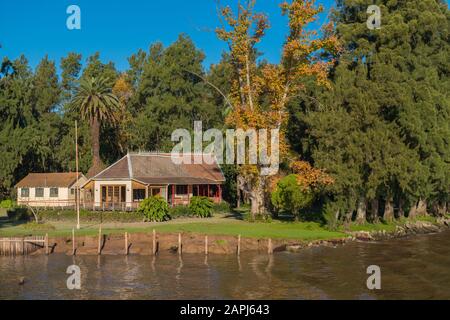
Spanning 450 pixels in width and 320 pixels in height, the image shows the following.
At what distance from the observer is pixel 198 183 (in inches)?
2571

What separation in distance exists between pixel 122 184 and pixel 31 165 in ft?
108

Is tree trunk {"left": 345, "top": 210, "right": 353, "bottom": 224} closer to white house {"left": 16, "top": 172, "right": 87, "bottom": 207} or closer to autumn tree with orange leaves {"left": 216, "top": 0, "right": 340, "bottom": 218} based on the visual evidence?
autumn tree with orange leaves {"left": 216, "top": 0, "right": 340, "bottom": 218}

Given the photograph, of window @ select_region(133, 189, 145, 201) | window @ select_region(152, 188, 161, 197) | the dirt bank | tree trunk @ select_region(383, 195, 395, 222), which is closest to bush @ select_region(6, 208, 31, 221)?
window @ select_region(133, 189, 145, 201)

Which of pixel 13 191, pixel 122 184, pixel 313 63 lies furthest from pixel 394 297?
pixel 13 191

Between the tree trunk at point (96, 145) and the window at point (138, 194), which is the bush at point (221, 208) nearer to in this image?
the window at point (138, 194)

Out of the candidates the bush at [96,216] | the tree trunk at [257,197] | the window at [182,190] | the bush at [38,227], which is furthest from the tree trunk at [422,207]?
the bush at [38,227]

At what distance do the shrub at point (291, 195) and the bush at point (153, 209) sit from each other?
10761mm

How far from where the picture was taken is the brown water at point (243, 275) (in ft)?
99.1

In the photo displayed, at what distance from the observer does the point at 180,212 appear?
57.3 meters

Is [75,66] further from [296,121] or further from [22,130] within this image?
[296,121]

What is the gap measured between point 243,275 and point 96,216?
79.6 feet

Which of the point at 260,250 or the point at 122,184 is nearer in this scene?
the point at 260,250

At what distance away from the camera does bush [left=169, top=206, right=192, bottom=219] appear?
56312 millimetres

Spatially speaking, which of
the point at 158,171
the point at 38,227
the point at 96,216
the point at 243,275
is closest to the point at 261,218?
the point at 96,216
